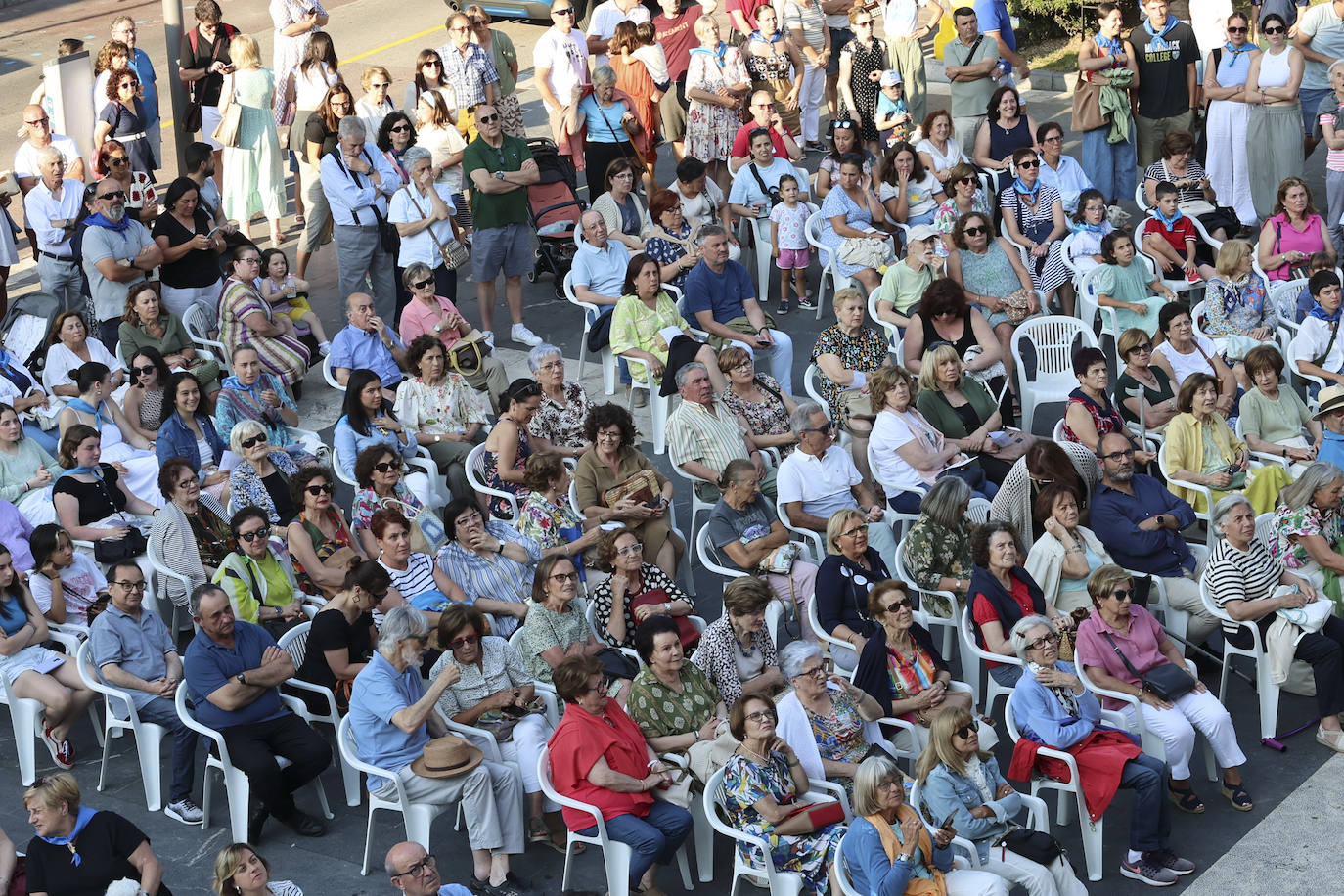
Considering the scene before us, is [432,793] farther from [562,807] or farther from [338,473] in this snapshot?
[338,473]

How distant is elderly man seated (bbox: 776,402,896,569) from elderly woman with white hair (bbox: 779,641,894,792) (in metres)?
1.57

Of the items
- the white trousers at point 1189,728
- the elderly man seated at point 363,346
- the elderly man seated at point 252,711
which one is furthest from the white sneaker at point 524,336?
the white trousers at point 1189,728

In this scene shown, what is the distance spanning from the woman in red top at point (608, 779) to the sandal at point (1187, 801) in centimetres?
226

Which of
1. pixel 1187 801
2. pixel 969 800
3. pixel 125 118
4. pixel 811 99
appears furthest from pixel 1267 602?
pixel 125 118

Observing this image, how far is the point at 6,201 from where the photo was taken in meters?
13.1

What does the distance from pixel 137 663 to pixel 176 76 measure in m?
7.01

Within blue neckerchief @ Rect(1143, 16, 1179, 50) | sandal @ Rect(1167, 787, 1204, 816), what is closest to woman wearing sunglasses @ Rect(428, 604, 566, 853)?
sandal @ Rect(1167, 787, 1204, 816)

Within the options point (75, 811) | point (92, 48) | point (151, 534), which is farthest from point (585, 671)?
point (92, 48)

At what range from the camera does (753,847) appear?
24.7ft

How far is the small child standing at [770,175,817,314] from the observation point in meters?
13.0

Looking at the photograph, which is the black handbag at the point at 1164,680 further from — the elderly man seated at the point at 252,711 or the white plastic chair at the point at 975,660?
the elderly man seated at the point at 252,711

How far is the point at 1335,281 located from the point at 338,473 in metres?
6.04

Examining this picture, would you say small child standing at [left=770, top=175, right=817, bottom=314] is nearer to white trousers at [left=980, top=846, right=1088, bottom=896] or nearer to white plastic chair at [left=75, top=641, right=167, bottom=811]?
white plastic chair at [left=75, top=641, right=167, bottom=811]

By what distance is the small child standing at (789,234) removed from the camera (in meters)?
13.0
